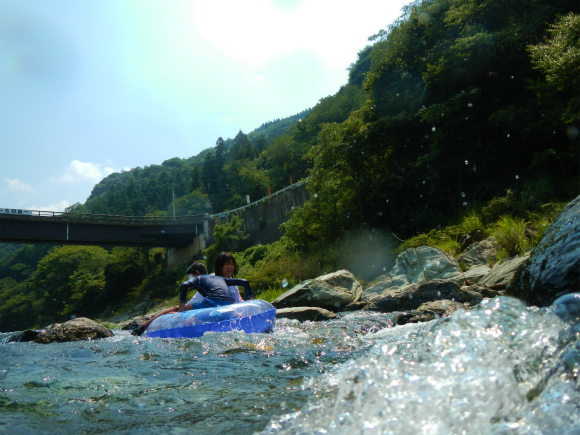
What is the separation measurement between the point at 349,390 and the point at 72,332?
27.0 feet

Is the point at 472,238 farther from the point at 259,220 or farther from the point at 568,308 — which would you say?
the point at 259,220

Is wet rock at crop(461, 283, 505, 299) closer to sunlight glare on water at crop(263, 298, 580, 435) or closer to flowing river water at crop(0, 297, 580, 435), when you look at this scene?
flowing river water at crop(0, 297, 580, 435)

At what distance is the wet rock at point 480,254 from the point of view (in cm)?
1344

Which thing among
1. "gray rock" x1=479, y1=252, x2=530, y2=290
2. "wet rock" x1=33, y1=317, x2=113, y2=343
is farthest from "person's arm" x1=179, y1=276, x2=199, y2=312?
"gray rock" x1=479, y1=252, x2=530, y2=290

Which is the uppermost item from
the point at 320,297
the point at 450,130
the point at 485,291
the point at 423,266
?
the point at 450,130

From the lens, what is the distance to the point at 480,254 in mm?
13758

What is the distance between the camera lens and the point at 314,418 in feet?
9.61

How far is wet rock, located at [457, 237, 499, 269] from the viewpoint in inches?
529

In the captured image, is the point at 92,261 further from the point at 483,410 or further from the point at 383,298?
the point at 483,410

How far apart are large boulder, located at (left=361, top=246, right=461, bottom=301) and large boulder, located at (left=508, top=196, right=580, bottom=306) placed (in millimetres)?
7268

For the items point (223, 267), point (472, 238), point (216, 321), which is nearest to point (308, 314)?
point (223, 267)

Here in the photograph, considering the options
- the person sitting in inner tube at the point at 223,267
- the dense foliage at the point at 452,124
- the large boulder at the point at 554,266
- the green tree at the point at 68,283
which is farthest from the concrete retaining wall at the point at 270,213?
the large boulder at the point at 554,266

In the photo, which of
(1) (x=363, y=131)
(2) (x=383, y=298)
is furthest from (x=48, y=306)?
(2) (x=383, y=298)

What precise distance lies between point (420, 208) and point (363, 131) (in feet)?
14.2
